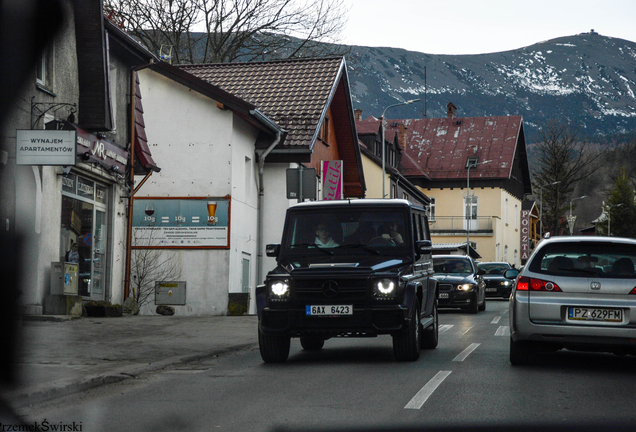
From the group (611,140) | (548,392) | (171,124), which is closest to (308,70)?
(171,124)

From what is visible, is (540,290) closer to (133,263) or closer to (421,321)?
(421,321)

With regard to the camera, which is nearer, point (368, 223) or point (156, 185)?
point (368, 223)

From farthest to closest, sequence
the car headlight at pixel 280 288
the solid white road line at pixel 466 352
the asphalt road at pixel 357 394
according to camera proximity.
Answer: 1. the solid white road line at pixel 466 352
2. the car headlight at pixel 280 288
3. the asphalt road at pixel 357 394

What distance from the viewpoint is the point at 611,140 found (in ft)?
504

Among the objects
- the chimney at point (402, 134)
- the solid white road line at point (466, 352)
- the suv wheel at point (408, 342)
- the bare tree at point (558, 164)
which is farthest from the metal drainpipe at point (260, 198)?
the bare tree at point (558, 164)

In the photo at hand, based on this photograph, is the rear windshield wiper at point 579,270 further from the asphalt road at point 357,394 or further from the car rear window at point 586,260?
the asphalt road at point 357,394

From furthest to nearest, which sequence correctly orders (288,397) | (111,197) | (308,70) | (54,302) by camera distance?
(308,70)
(111,197)
(54,302)
(288,397)

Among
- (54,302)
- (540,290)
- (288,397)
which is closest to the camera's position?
(288,397)

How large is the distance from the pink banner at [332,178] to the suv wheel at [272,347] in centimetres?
2028

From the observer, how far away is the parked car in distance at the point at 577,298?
360 inches

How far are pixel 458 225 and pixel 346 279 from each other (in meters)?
65.1

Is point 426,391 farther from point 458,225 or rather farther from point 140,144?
point 458,225

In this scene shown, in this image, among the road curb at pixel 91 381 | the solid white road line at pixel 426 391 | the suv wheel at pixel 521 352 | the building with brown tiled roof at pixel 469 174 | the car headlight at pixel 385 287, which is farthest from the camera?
the building with brown tiled roof at pixel 469 174

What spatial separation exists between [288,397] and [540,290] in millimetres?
3608
